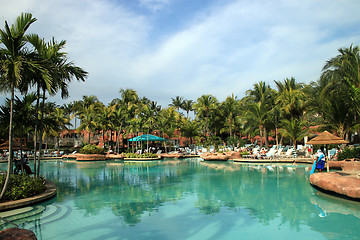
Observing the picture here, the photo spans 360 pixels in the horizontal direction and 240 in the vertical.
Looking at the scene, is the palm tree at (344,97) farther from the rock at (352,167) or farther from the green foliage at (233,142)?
the green foliage at (233,142)

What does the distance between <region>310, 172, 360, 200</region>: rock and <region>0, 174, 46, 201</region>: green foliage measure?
968 centimetres

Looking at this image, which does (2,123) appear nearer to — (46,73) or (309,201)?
(46,73)

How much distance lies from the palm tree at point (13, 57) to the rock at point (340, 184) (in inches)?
379

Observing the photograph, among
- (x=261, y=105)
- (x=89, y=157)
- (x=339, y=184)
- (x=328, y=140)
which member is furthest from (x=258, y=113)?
(x=339, y=184)

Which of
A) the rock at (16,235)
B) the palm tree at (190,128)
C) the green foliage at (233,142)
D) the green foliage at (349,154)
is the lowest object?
the rock at (16,235)

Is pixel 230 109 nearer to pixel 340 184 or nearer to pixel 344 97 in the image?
pixel 344 97

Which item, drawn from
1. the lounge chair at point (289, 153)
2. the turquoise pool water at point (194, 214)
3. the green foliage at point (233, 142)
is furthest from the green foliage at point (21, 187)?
the green foliage at point (233, 142)

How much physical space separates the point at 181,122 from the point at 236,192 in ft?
96.6

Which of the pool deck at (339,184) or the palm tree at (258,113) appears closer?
the pool deck at (339,184)

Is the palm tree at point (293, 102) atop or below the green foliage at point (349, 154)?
atop

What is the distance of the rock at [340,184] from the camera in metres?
7.66

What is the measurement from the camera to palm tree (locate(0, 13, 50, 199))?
22.9ft

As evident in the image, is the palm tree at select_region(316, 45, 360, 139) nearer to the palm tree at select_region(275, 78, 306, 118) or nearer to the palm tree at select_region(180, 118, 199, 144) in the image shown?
the palm tree at select_region(275, 78, 306, 118)

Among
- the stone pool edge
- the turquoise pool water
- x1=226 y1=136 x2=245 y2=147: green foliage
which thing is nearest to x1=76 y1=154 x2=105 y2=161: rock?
x1=226 y1=136 x2=245 y2=147: green foliage
